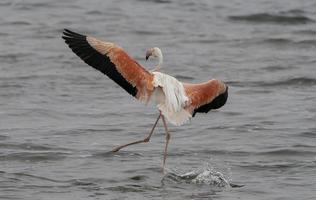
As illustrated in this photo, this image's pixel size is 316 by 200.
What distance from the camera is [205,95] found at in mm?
10633

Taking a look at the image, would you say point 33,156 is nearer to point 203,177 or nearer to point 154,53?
point 154,53

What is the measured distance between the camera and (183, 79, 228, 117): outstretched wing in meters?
10.6

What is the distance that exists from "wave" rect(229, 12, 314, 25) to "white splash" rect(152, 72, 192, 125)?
10635 millimetres

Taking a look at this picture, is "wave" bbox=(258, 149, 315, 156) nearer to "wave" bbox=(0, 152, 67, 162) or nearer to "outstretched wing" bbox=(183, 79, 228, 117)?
"outstretched wing" bbox=(183, 79, 228, 117)

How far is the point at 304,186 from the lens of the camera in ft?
33.8

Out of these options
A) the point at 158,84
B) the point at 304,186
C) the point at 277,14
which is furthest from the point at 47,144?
the point at 277,14

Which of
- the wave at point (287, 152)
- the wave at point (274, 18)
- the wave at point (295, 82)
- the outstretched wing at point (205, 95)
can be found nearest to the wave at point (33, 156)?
the outstretched wing at point (205, 95)

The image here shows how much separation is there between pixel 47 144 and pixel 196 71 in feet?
16.4

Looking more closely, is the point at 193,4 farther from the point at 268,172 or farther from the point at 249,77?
the point at 268,172

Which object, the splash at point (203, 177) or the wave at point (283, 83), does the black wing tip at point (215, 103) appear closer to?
the splash at point (203, 177)

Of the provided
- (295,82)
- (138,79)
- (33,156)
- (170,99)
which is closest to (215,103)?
(170,99)

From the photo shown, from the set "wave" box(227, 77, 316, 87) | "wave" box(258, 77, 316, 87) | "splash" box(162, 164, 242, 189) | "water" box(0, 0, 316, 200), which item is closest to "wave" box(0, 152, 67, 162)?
"water" box(0, 0, 316, 200)

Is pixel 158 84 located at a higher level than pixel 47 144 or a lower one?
higher

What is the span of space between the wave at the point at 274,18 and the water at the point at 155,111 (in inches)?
1.1
